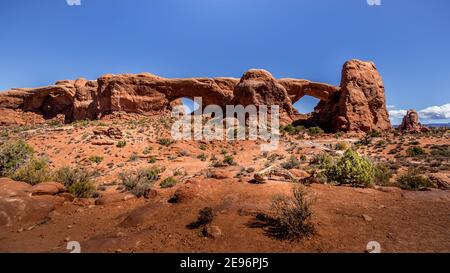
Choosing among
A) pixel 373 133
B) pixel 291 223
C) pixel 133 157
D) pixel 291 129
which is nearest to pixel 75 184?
pixel 291 223

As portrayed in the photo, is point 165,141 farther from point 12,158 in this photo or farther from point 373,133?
point 373,133

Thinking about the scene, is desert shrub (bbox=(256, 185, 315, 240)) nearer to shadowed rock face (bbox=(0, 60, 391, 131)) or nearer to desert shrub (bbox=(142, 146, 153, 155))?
desert shrub (bbox=(142, 146, 153, 155))

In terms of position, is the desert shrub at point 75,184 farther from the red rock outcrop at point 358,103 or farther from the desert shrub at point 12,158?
the red rock outcrop at point 358,103

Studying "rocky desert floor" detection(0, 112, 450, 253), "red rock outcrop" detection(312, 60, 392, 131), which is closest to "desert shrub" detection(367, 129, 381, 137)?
"red rock outcrop" detection(312, 60, 392, 131)

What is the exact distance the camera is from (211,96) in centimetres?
3738

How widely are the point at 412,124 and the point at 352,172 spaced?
87.1 ft

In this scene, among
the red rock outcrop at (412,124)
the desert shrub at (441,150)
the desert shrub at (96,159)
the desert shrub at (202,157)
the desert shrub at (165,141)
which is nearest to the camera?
the desert shrub at (441,150)

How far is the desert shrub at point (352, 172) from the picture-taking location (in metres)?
9.21

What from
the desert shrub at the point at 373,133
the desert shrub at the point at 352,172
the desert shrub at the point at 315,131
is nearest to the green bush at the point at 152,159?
the desert shrub at the point at 352,172

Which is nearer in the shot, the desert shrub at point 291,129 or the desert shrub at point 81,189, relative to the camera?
the desert shrub at point 81,189

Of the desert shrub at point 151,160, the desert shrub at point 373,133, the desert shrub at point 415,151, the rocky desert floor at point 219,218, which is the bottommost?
the rocky desert floor at point 219,218

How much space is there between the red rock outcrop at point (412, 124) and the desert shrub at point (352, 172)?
25.1m

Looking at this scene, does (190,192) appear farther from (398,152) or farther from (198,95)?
(198,95)

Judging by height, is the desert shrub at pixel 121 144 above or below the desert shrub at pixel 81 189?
above
